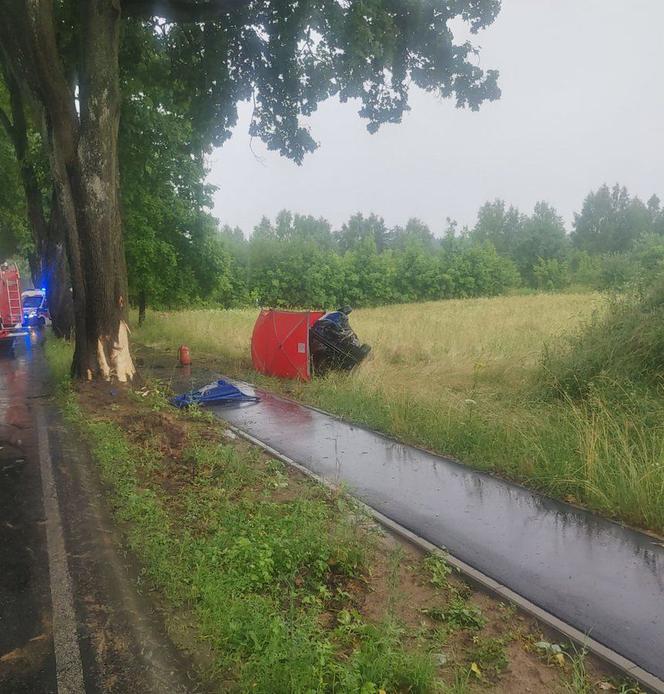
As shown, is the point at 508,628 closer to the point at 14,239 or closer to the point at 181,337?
the point at 181,337

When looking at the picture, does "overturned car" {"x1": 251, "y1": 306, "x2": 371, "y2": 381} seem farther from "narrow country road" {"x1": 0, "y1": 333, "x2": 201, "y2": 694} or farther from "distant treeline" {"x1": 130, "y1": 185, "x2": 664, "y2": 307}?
"distant treeline" {"x1": 130, "y1": 185, "x2": 664, "y2": 307}

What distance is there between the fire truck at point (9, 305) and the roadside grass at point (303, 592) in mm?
16268

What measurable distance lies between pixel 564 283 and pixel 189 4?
5674cm

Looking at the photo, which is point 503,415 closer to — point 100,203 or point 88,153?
point 100,203

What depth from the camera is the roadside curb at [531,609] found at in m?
3.22

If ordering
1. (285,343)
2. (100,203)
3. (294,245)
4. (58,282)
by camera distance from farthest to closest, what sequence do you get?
1. (294,245)
2. (58,282)
3. (285,343)
4. (100,203)

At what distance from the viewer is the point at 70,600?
12.8 ft

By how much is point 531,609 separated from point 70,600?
2.90 metres

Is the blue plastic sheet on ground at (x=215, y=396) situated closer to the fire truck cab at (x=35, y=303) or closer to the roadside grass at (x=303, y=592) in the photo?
the roadside grass at (x=303, y=592)

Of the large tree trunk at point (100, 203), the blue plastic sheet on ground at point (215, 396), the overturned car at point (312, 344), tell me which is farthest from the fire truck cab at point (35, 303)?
the blue plastic sheet on ground at point (215, 396)

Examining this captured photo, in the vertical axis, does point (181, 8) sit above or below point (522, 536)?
above

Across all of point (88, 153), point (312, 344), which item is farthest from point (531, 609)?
point (88, 153)

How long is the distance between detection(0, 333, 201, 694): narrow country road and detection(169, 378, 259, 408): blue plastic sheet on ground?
3155mm

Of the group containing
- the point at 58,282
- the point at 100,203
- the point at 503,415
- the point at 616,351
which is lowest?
the point at 503,415
